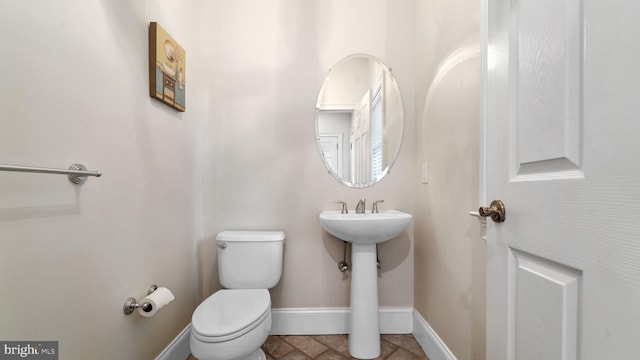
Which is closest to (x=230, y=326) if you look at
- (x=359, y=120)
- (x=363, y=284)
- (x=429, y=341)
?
(x=363, y=284)

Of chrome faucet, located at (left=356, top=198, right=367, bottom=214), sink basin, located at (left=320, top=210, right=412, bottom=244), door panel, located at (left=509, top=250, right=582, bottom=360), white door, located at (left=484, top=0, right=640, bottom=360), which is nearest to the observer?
white door, located at (left=484, top=0, right=640, bottom=360)

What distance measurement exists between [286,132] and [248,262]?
0.89 metres

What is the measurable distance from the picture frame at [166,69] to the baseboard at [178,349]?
1.30 meters

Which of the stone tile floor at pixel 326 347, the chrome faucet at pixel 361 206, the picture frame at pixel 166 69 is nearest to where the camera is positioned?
the picture frame at pixel 166 69

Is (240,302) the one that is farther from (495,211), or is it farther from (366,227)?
(495,211)

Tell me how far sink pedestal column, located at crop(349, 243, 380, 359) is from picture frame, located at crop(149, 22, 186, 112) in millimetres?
1333

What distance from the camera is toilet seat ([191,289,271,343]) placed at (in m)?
1.05

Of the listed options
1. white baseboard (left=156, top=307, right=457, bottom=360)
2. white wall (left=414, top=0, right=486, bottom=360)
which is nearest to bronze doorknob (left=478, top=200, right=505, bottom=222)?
white wall (left=414, top=0, right=486, bottom=360)

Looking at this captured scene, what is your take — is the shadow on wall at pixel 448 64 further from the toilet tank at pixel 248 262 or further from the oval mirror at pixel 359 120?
the toilet tank at pixel 248 262

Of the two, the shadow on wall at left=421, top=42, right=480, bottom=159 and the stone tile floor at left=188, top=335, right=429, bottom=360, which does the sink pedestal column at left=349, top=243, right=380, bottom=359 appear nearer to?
the stone tile floor at left=188, top=335, right=429, bottom=360

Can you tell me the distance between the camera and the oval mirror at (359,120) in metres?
1.77

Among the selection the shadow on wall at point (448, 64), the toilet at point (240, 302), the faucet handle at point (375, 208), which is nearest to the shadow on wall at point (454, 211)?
the shadow on wall at point (448, 64)

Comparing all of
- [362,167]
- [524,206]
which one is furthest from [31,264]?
[362,167]

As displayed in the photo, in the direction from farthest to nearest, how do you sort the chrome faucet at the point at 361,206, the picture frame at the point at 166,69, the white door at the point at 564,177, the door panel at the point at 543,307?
the chrome faucet at the point at 361,206
the picture frame at the point at 166,69
the door panel at the point at 543,307
the white door at the point at 564,177
